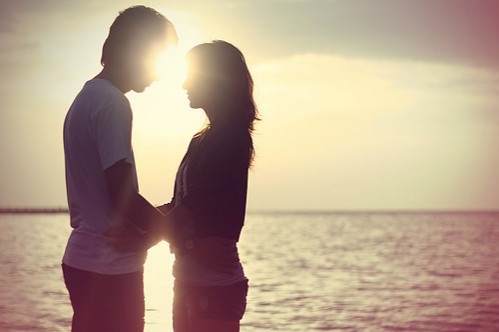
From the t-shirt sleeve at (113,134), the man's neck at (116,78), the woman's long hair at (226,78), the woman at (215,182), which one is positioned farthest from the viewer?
the woman's long hair at (226,78)

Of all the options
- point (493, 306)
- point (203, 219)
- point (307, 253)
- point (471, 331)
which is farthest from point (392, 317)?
point (307, 253)

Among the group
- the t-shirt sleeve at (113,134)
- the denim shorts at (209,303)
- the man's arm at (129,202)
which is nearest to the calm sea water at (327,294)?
the denim shorts at (209,303)

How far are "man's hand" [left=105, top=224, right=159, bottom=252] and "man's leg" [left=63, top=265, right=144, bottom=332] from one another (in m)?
0.14

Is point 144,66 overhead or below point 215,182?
overhead

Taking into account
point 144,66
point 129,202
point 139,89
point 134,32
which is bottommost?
point 129,202

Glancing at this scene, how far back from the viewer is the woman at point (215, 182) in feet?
13.5

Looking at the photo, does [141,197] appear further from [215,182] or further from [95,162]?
[215,182]

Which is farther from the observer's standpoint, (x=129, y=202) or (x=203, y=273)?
(x=203, y=273)

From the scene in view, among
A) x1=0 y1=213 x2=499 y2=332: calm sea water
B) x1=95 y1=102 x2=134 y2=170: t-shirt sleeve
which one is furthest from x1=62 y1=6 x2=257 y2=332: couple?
x1=0 y1=213 x2=499 y2=332: calm sea water

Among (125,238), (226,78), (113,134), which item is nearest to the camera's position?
(113,134)

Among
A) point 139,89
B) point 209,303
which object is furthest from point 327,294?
point 139,89

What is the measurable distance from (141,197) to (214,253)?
620 mm

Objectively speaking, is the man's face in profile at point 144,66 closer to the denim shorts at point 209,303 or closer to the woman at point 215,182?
the woman at point 215,182

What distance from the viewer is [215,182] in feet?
13.4
